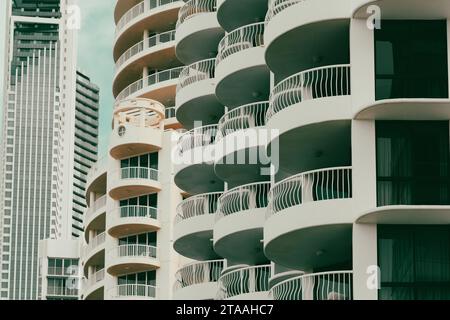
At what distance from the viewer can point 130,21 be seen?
93562 mm

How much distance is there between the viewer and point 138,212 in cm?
8488

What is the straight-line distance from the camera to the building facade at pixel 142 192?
83688 mm

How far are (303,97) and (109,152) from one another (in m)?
41.1

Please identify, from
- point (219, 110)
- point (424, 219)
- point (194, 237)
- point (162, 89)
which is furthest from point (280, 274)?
point (162, 89)

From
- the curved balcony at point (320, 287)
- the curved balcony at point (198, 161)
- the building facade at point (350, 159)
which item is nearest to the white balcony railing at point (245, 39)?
the building facade at point (350, 159)

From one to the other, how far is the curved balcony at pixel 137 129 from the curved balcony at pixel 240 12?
28238 mm

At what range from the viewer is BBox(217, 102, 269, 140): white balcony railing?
53719 millimetres

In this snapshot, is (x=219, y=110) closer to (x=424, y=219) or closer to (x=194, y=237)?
(x=194, y=237)

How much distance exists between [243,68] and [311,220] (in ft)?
39.2

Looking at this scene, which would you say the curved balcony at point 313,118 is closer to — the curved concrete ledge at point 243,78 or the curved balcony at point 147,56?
the curved concrete ledge at point 243,78

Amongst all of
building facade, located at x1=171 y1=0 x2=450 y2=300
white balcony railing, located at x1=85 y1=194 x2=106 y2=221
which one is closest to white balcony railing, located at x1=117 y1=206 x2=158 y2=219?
white balcony railing, located at x1=85 y1=194 x2=106 y2=221

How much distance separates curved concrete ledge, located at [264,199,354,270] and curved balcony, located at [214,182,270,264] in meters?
5.26

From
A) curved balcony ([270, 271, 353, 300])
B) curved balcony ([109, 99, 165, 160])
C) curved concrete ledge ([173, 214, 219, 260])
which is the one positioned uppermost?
curved balcony ([109, 99, 165, 160])

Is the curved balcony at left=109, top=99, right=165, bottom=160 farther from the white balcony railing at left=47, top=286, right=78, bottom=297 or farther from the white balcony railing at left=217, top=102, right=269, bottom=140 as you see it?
the white balcony railing at left=217, top=102, right=269, bottom=140
